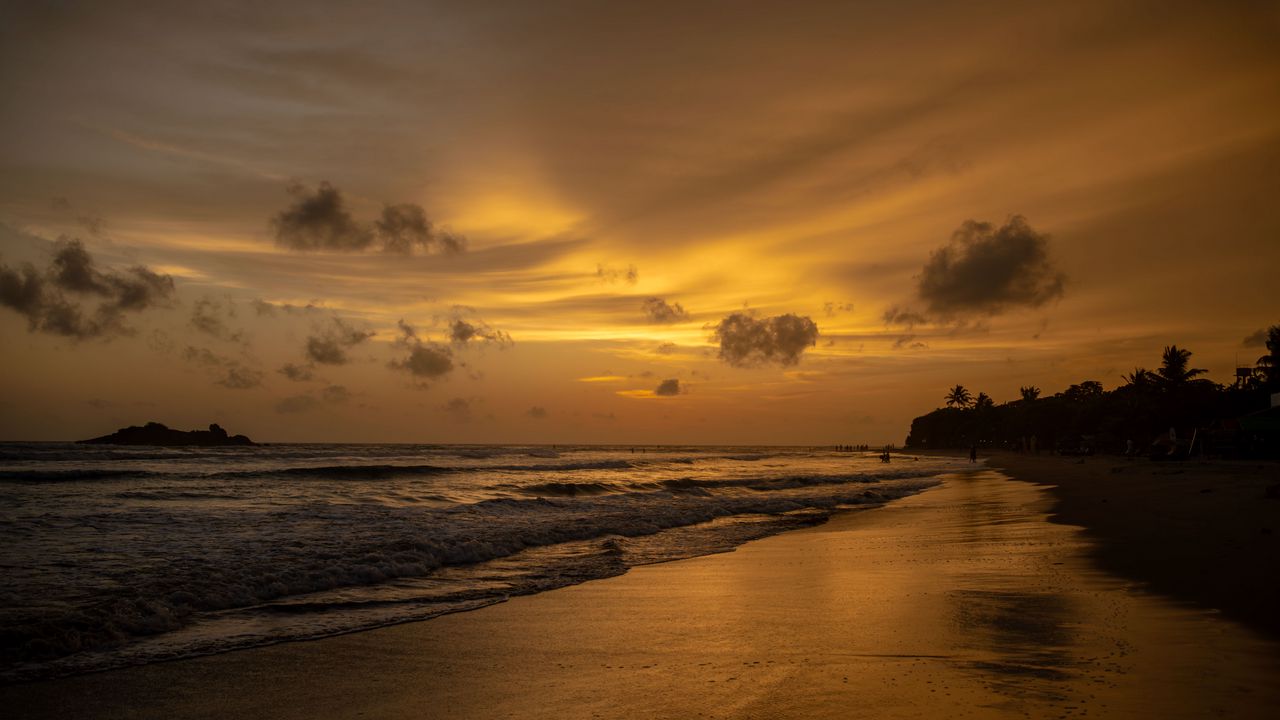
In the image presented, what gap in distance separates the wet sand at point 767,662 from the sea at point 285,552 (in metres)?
1.33

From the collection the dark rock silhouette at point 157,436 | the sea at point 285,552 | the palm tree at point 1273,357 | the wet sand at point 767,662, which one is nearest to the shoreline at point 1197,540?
the wet sand at point 767,662

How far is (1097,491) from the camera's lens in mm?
30219

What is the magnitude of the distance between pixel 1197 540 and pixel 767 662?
1130cm

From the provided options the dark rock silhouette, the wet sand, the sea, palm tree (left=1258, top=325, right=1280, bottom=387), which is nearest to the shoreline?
the wet sand

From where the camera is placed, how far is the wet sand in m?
6.43

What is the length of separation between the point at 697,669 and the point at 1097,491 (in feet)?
94.9

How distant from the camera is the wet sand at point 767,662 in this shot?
21.1ft

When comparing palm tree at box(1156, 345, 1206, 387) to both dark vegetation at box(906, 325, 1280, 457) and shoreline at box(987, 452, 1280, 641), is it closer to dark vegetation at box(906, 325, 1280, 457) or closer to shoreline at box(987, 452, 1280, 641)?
dark vegetation at box(906, 325, 1280, 457)

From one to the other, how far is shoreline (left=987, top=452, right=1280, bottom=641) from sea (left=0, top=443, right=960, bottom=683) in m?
8.66

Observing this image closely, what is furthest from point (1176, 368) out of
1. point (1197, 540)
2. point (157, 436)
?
point (157, 436)

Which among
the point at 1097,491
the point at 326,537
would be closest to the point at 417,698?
the point at 326,537

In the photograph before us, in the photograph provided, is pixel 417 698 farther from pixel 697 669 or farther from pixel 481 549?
pixel 481 549

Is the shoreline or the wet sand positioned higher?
the shoreline

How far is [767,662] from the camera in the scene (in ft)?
25.6
